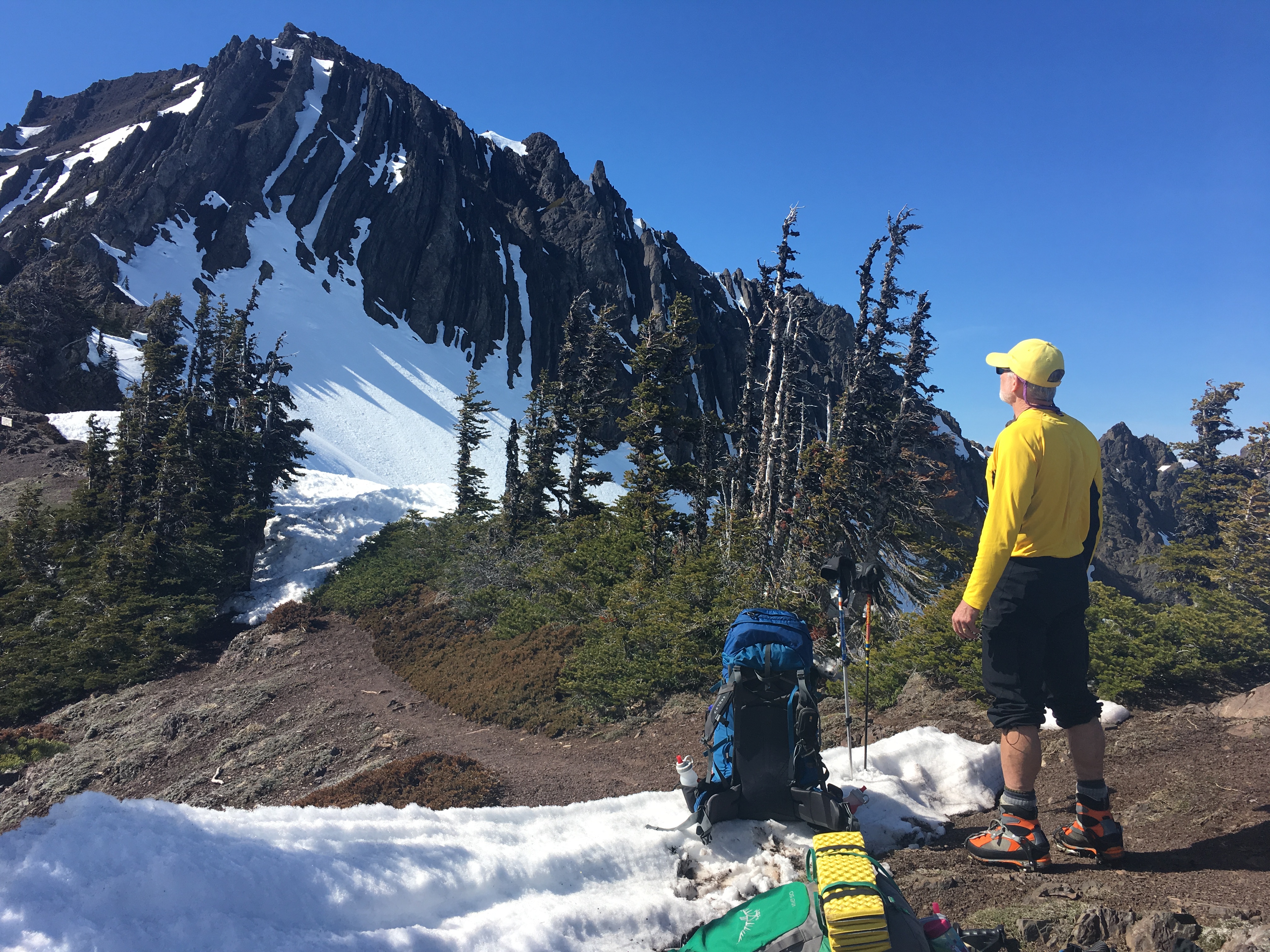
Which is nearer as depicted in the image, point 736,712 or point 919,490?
point 736,712

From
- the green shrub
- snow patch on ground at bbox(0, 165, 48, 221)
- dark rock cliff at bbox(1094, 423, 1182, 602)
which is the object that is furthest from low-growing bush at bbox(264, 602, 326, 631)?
snow patch on ground at bbox(0, 165, 48, 221)

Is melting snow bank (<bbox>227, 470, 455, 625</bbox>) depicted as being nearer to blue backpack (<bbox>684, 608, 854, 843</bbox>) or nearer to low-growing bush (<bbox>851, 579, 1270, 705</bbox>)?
blue backpack (<bbox>684, 608, 854, 843</bbox>)

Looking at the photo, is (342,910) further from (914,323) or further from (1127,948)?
(914,323)

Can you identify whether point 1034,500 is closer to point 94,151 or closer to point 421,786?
point 421,786

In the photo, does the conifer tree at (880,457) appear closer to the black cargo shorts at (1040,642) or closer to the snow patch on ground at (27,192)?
the black cargo shorts at (1040,642)

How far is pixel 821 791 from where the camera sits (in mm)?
3613

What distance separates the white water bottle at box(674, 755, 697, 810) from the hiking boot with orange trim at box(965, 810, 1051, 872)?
1.55 meters

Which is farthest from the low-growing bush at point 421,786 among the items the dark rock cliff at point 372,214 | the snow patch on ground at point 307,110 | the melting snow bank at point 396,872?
the snow patch on ground at point 307,110

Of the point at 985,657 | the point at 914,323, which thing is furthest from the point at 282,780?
the point at 914,323

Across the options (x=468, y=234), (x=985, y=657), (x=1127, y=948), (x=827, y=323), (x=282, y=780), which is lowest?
(x=282, y=780)

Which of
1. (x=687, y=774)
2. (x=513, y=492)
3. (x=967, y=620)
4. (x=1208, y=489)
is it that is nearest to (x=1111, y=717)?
(x=967, y=620)

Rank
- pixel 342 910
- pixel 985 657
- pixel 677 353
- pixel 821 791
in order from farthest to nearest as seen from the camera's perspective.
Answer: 1. pixel 677 353
2. pixel 821 791
3. pixel 985 657
4. pixel 342 910

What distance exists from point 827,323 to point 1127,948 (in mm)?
73281

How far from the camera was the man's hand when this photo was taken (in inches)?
123
